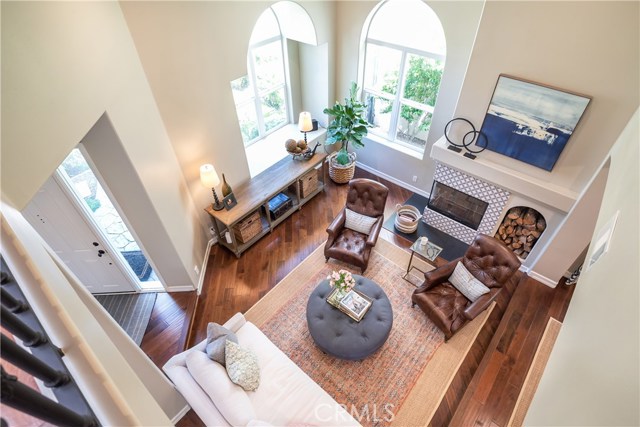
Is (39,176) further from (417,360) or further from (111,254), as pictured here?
(417,360)

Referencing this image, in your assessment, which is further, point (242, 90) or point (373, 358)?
point (242, 90)

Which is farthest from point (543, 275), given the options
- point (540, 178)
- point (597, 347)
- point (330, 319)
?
point (597, 347)

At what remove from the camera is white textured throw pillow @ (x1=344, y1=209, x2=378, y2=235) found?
4.92 m

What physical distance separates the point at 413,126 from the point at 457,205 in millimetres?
1605

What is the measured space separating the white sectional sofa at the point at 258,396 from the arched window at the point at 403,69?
4.31 metres

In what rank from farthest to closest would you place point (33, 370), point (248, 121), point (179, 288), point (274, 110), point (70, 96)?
point (274, 110)
point (248, 121)
point (179, 288)
point (70, 96)
point (33, 370)

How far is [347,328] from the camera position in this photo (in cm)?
379

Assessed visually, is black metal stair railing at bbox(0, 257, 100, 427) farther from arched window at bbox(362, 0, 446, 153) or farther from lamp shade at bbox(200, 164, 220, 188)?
arched window at bbox(362, 0, 446, 153)

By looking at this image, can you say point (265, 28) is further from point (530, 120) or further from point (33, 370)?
point (33, 370)

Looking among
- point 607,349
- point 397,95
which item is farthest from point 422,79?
point 607,349

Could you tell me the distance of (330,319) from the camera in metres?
3.88

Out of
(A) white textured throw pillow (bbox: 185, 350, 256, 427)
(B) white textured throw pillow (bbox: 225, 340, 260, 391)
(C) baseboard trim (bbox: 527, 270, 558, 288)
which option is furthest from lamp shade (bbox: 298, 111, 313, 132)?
(C) baseboard trim (bbox: 527, 270, 558, 288)

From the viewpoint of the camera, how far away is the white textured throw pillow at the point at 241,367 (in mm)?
3121

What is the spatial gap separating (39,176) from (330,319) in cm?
300
